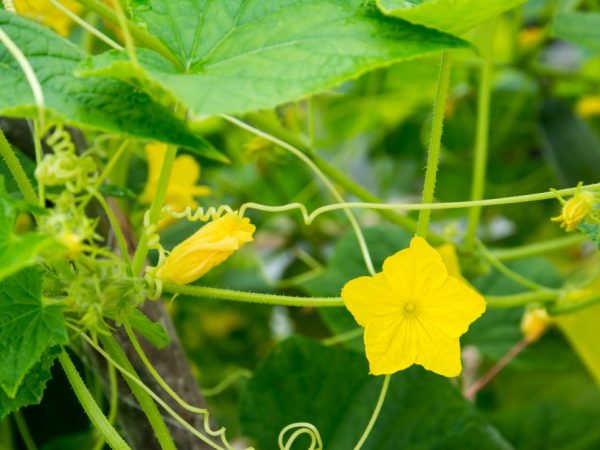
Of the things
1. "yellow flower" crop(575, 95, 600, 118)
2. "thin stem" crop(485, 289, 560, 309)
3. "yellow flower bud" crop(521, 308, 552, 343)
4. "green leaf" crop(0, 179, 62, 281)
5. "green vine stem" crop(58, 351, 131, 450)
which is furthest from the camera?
"yellow flower" crop(575, 95, 600, 118)

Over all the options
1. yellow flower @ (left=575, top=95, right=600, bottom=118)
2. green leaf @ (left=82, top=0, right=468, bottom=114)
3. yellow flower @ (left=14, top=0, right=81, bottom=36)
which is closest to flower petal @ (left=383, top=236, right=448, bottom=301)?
green leaf @ (left=82, top=0, right=468, bottom=114)

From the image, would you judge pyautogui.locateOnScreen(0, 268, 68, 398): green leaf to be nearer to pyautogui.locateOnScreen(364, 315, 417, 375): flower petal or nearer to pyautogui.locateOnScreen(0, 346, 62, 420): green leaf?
pyautogui.locateOnScreen(0, 346, 62, 420): green leaf

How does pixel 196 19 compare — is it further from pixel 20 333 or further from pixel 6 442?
pixel 6 442

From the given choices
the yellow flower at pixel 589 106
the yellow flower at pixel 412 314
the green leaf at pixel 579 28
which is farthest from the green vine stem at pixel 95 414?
the yellow flower at pixel 589 106

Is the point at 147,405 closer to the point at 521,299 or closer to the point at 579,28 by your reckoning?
the point at 521,299

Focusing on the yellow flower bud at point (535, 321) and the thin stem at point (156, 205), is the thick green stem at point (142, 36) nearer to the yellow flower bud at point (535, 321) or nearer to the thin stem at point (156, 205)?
the thin stem at point (156, 205)

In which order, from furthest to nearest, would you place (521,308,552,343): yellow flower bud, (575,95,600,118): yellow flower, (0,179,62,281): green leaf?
(575,95,600,118): yellow flower, (521,308,552,343): yellow flower bud, (0,179,62,281): green leaf

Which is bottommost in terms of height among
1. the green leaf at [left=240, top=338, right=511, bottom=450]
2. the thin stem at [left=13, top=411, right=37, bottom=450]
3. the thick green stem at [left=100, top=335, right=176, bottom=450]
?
the thin stem at [left=13, top=411, right=37, bottom=450]

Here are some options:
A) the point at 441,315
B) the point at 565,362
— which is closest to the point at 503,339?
the point at 565,362
